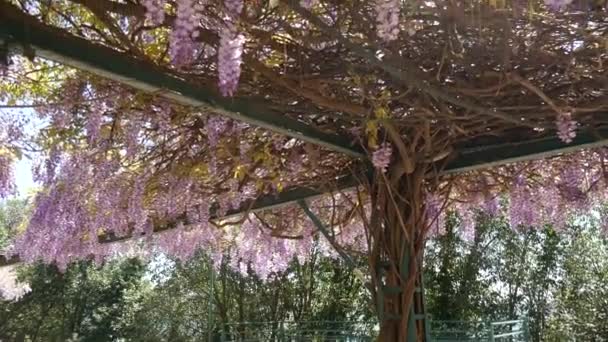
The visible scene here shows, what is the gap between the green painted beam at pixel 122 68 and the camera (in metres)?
1.45

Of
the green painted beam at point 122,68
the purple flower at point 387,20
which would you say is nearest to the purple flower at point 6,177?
the green painted beam at point 122,68

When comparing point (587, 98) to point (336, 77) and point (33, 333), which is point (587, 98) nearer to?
point (336, 77)

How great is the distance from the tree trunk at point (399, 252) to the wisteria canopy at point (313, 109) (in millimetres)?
11

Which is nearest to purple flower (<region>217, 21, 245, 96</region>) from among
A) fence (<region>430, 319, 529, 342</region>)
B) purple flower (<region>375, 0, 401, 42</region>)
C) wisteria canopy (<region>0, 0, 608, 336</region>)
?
wisteria canopy (<region>0, 0, 608, 336</region>)

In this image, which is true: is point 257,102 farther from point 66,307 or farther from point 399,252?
point 66,307

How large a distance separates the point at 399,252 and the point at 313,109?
75 cm

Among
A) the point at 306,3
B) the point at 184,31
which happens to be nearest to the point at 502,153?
the point at 306,3

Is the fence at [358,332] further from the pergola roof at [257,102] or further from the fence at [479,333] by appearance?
the pergola roof at [257,102]

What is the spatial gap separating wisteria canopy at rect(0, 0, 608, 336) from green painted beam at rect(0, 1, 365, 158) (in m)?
0.01

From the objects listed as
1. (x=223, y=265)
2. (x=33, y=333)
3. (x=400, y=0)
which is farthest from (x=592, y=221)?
(x=33, y=333)

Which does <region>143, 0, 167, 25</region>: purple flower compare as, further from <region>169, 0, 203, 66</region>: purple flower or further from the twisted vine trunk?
the twisted vine trunk

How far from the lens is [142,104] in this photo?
236 cm

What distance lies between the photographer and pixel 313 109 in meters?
2.27

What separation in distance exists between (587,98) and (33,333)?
10380 mm
